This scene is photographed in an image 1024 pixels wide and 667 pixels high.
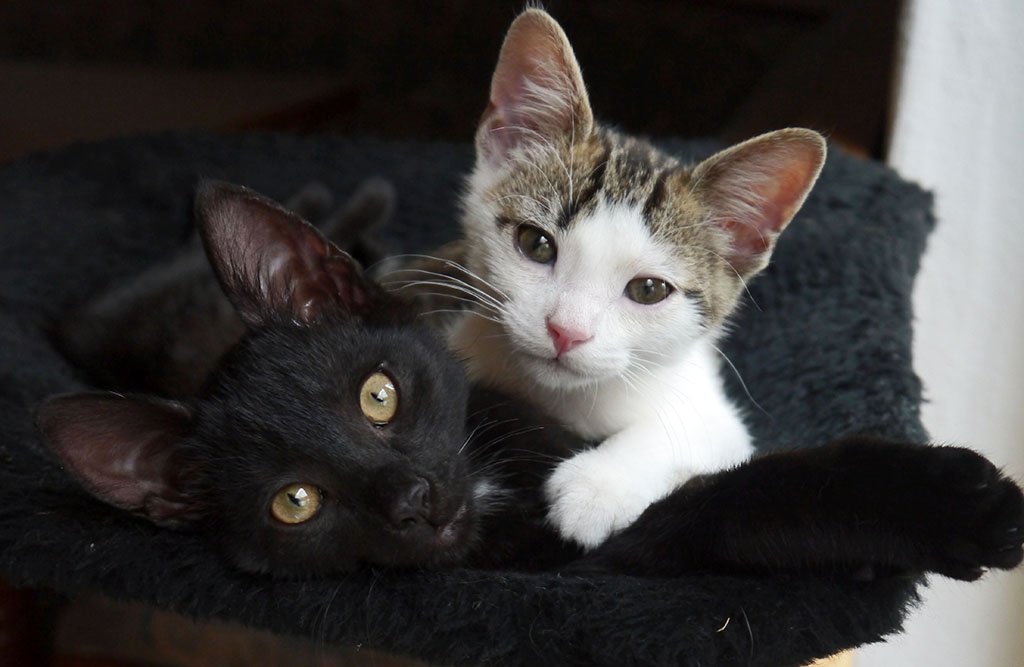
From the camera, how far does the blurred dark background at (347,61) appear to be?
286cm

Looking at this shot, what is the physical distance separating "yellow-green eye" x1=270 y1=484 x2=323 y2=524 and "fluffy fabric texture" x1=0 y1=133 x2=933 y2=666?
0.23 feet

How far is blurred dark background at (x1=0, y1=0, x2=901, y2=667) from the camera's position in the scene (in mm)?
2727

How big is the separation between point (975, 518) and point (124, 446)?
0.82 meters

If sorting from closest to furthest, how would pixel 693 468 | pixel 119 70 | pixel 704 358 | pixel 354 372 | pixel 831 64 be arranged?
pixel 354 372
pixel 693 468
pixel 704 358
pixel 831 64
pixel 119 70

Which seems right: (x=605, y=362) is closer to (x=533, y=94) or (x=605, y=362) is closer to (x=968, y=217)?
(x=533, y=94)

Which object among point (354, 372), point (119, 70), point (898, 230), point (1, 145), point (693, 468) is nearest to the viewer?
point (354, 372)

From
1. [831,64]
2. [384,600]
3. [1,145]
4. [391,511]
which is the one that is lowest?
[1,145]

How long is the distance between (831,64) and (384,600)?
171 centimetres

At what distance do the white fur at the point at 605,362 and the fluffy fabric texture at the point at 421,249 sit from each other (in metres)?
0.13

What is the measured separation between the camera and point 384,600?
1.00 meters

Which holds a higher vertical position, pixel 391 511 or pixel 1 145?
pixel 391 511

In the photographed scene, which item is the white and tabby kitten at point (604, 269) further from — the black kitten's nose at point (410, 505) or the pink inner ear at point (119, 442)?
the pink inner ear at point (119, 442)

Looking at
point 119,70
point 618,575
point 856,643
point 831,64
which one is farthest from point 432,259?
point 119,70

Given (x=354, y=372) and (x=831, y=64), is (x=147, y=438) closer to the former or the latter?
(x=354, y=372)
